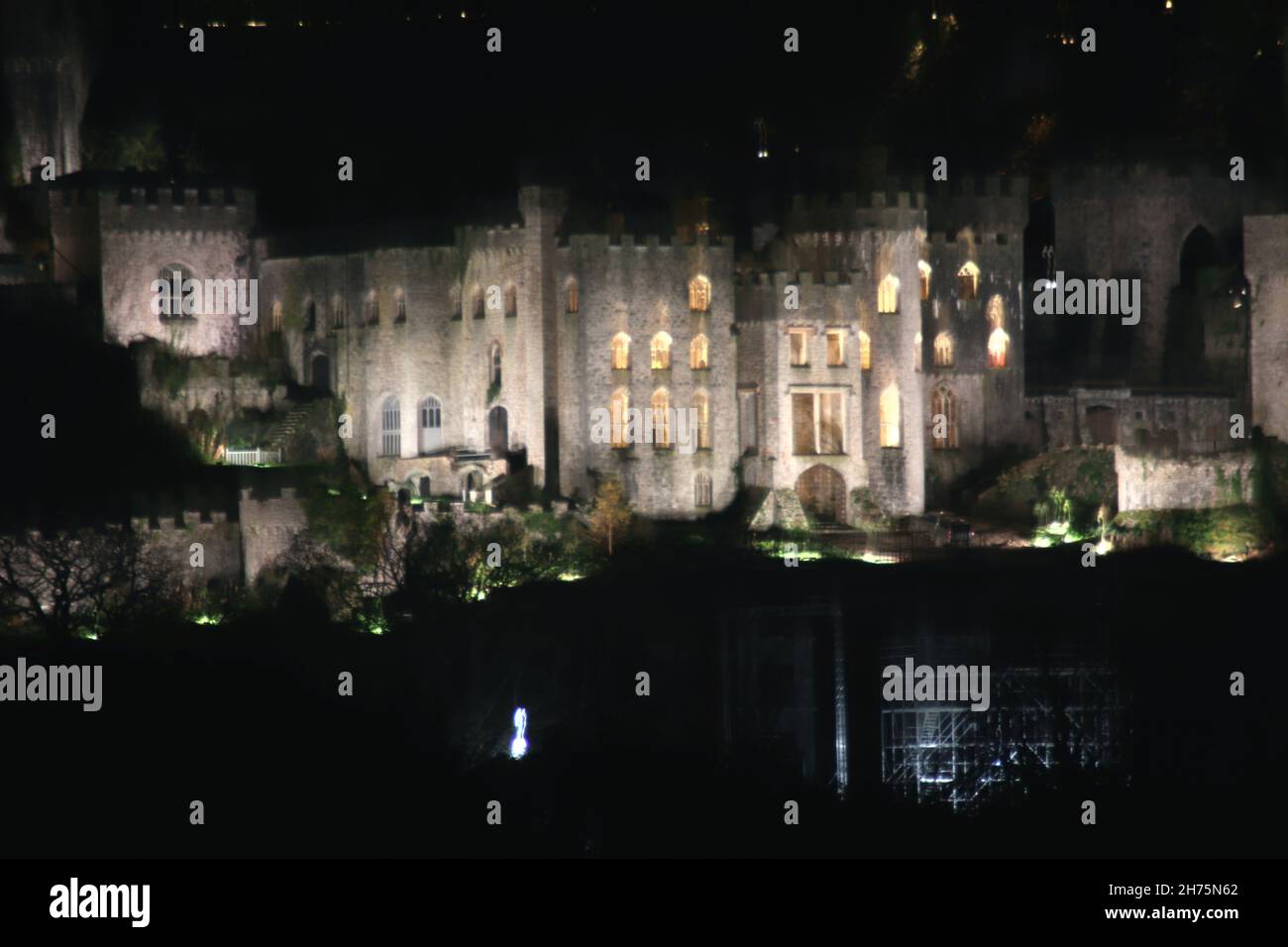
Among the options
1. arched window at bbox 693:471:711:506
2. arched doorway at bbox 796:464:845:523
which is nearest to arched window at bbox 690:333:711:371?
arched window at bbox 693:471:711:506

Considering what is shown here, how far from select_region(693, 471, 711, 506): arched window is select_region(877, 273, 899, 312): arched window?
22.0ft

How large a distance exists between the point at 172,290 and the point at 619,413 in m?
14.4

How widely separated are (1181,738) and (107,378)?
30957 mm

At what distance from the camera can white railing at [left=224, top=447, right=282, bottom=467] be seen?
105188 mm

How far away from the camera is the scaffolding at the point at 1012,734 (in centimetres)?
9519

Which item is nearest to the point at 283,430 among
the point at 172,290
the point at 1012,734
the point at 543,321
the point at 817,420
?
the point at 172,290

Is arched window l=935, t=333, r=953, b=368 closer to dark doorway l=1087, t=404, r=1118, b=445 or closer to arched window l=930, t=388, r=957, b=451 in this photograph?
arched window l=930, t=388, r=957, b=451

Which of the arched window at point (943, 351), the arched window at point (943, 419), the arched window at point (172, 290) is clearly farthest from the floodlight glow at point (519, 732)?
the arched window at point (172, 290)

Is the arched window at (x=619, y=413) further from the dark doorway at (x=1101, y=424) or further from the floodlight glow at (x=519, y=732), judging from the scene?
the dark doorway at (x=1101, y=424)

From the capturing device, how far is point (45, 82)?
401 feet

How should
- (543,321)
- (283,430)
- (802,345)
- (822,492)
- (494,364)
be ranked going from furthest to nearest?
(494,364) < (283,430) < (822,492) < (802,345) < (543,321)

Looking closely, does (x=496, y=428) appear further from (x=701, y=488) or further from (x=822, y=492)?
(x=822, y=492)
